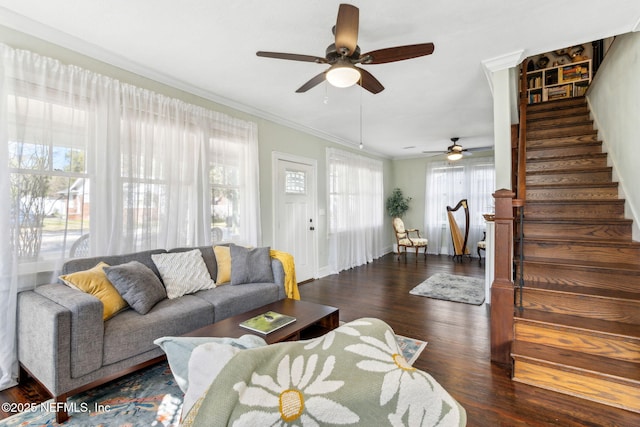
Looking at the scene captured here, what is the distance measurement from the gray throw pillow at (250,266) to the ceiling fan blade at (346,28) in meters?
2.13

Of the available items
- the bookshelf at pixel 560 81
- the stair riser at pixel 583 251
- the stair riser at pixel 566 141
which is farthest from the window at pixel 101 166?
the bookshelf at pixel 560 81

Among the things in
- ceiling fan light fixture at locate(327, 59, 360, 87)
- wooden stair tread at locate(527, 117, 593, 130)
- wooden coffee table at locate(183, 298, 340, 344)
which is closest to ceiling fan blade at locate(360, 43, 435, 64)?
ceiling fan light fixture at locate(327, 59, 360, 87)

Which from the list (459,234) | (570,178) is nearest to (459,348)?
(570,178)

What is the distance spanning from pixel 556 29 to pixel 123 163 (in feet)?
12.4

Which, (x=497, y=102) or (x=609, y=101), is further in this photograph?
(x=609, y=101)

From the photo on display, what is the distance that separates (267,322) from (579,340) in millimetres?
2186

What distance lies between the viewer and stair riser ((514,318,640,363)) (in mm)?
1994

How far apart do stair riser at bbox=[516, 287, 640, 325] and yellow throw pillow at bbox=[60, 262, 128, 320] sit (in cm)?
311

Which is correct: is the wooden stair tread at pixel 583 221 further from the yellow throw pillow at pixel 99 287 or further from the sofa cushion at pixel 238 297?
the yellow throw pillow at pixel 99 287

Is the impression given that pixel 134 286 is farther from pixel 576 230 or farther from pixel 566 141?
pixel 566 141

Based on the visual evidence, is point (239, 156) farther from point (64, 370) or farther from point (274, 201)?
point (64, 370)

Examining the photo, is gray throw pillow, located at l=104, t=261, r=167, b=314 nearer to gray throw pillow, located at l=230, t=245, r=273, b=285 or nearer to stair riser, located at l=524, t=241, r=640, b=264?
gray throw pillow, located at l=230, t=245, r=273, b=285

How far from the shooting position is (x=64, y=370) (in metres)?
1.77

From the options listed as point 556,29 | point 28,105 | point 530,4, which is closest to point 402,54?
point 530,4
